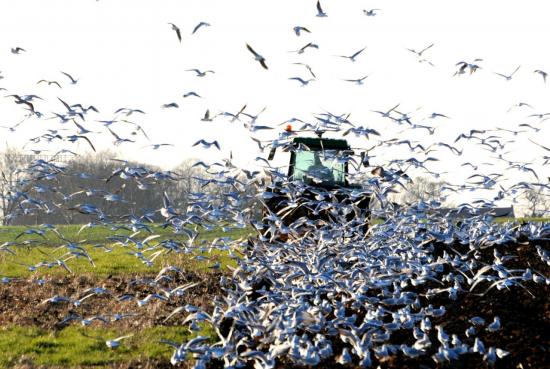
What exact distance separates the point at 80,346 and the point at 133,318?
176 cm

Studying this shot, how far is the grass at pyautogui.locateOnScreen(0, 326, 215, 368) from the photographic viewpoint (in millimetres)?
9508

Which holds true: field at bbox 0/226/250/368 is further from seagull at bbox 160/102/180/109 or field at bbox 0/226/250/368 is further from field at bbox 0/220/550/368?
seagull at bbox 160/102/180/109

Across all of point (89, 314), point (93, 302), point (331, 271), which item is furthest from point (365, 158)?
point (93, 302)

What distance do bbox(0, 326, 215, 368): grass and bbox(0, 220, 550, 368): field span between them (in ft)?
0.05

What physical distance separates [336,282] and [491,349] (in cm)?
240

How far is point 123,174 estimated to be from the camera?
350 inches

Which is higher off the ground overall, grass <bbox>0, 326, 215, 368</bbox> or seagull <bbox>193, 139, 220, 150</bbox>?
seagull <bbox>193, 139, 220, 150</bbox>

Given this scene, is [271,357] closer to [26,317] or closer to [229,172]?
[229,172]

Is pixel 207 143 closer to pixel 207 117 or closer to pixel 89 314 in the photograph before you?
pixel 207 117

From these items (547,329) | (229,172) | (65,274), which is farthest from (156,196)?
(547,329)

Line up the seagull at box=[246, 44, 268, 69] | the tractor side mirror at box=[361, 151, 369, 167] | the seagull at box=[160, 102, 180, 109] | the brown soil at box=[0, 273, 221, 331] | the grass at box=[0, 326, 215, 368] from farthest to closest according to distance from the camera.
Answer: the brown soil at box=[0, 273, 221, 331] < the tractor side mirror at box=[361, 151, 369, 167] < the grass at box=[0, 326, 215, 368] < the seagull at box=[160, 102, 180, 109] < the seagull at box=[246, 44, 268, 69]

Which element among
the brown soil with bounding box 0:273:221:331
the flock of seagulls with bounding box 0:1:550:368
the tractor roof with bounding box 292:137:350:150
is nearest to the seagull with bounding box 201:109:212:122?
the flock of seagulls with bounding box 0:1:550:368

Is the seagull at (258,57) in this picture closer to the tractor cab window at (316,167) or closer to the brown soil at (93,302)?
the brown soil at (93,302)

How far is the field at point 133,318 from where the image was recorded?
801 cm
